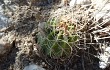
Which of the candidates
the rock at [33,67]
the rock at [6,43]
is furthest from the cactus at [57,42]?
the rock at [6,43]

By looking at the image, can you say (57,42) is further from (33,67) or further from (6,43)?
(6,43)

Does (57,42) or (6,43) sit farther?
(6,43)

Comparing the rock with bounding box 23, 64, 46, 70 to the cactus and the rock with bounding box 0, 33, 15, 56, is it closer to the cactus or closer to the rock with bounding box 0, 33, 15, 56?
the cactus

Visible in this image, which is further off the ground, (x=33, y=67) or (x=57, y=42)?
(x=57, y=42)

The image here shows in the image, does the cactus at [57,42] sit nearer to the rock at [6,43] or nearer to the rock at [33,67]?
the rock at [33,67]

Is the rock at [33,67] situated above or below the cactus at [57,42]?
below

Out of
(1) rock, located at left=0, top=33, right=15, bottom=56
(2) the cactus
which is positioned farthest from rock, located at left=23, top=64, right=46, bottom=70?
(1) rock, located at left=0, top=33, right=15, bottom=56

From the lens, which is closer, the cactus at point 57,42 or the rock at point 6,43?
the cactus at point 57,42

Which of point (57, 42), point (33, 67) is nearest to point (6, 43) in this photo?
point (33, 67)

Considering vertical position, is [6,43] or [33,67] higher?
[6,43]

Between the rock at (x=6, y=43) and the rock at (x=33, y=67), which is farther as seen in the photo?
the rock at (x=6, y=43)

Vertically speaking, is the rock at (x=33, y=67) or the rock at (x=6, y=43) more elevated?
the rock at (x=6, y=43)
